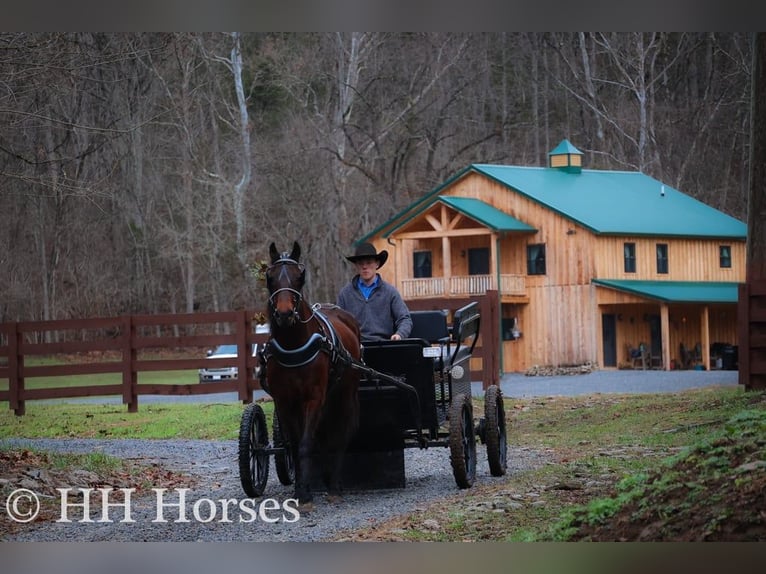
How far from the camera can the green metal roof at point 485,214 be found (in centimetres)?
1725

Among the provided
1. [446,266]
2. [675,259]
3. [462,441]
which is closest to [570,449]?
[462,441]

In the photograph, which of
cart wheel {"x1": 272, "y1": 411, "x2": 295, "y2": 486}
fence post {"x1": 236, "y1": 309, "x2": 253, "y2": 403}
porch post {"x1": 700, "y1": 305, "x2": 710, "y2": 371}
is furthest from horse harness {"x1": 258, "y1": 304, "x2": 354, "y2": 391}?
fence post {"x1": 236, "y1": 309, "x2": 253, "y2": 403}

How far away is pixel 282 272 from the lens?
809 centimetres

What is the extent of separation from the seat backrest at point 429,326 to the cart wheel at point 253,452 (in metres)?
1.37

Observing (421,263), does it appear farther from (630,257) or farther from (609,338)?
(609,338)

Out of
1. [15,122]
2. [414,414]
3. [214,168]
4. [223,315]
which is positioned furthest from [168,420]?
[414,414]

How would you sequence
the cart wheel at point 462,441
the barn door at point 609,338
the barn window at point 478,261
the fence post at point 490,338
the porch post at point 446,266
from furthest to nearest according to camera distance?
1. the barn window at point 478,261
2. the porch post at point 446,266
3. the fence post at point 490,338
4. the barn door at point 609,338
5. the cart wheel at point 462,441

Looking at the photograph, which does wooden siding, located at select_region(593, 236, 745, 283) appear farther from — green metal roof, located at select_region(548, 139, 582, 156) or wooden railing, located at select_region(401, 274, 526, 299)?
wooden railing, located at select_region(401, 274, 526, 299)

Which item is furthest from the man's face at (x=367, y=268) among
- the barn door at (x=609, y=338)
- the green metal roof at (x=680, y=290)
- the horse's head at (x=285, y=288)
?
the barn door at (x=609, y=338)

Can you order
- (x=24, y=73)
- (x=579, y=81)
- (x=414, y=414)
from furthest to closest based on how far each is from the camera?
(x=579, y=81)
(x=24, y=73)
(x=414, y=414)

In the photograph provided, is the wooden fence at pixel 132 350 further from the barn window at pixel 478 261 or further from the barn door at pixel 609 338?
the barn window at pixel 478 261
